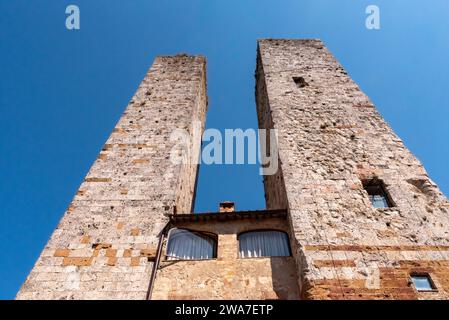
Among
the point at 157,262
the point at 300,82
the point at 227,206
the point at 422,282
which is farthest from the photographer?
the point at 300,82

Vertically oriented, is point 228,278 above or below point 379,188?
below

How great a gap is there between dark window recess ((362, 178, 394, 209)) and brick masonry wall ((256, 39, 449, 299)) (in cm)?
12

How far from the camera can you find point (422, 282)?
5.70 m

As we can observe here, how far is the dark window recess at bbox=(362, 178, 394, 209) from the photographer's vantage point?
735cm

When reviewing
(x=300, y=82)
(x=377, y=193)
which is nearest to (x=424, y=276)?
(x=377, y=193)

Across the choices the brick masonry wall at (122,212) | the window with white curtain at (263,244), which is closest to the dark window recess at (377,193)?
the window with white curtain at (263,244)

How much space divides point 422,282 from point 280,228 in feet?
9.54

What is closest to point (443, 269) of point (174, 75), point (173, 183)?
point (173, 183)

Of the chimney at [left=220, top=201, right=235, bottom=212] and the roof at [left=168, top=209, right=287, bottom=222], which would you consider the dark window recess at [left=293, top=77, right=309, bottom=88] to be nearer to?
the chimney at [left=220, top=201, right=235, bottom=212]

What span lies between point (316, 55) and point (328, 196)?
28.1 ft

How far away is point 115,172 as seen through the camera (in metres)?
8.76

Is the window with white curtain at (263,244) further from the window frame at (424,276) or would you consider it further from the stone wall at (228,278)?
the window frame at (424,276)

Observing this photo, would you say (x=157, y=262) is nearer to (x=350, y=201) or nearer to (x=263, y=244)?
(x=263, y=244)
